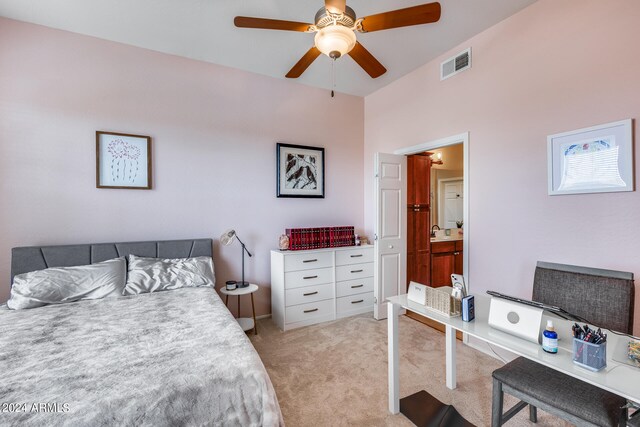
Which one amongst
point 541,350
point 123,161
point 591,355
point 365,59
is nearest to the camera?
point 591,355

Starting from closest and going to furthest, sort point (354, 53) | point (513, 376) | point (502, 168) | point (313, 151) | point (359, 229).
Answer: point (513, 376) → point (354, 53) → point (502, 168) → point (313, 151) → point (359, 229)

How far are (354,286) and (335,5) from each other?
9.52 ft

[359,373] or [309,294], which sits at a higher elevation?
[309,294]

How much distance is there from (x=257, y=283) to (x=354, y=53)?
8.61 ft

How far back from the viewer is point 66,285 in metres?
2.23

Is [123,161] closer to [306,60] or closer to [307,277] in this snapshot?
[306,60]

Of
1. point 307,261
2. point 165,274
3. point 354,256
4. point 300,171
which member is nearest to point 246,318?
point 307,261

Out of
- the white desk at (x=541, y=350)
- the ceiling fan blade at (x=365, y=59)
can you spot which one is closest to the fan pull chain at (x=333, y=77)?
the ceiling fan blade at (x=365, y=59)

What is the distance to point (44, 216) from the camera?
2.54 meters

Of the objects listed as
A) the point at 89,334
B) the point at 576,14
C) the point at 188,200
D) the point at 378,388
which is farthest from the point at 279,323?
the point at 576,14

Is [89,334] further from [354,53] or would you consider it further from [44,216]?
[354,53]

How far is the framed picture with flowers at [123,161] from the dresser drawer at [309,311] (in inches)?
78.4

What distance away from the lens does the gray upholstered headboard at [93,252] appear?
236 centimetres

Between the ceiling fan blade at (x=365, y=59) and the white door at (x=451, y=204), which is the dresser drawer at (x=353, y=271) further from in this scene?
the white door at (x=451, y=204)
